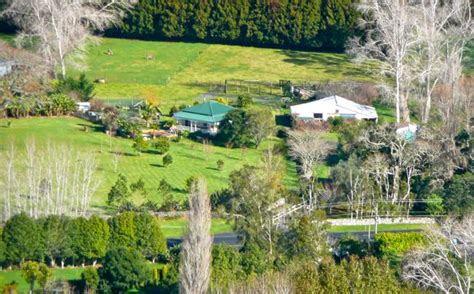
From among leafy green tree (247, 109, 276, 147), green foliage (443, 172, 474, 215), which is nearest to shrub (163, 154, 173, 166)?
leafy green tree (247, 109, 276, 147)

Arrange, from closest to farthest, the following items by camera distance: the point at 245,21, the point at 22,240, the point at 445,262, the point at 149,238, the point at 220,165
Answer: the point at 445,262, the point at 22,240, the point at 149,238, the point at 220,165, the point at 245,21

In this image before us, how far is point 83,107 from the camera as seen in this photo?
83188 mm

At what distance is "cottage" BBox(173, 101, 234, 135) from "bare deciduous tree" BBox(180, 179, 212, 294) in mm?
27898

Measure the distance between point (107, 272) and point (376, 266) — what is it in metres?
9.96

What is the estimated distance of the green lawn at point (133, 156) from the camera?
2843 inches

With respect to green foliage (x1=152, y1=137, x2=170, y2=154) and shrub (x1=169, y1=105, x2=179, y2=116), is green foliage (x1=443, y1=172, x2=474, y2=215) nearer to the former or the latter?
green foliage (x1=152, y1=137, x2=170, y2=154)

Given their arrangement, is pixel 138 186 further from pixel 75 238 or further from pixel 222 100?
pixel 222 100

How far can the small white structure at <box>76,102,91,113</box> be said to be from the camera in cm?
8276

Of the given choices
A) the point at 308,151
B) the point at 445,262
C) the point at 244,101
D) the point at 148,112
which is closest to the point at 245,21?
the point at 244,101

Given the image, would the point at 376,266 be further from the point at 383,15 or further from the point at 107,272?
the point at 383,15

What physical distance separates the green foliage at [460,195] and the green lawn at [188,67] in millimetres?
23691

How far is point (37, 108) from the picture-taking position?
81.3m

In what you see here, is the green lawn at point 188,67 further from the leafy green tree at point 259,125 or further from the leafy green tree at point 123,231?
the leafy green tree at point 123,231

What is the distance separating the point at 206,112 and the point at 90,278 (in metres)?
25.7
